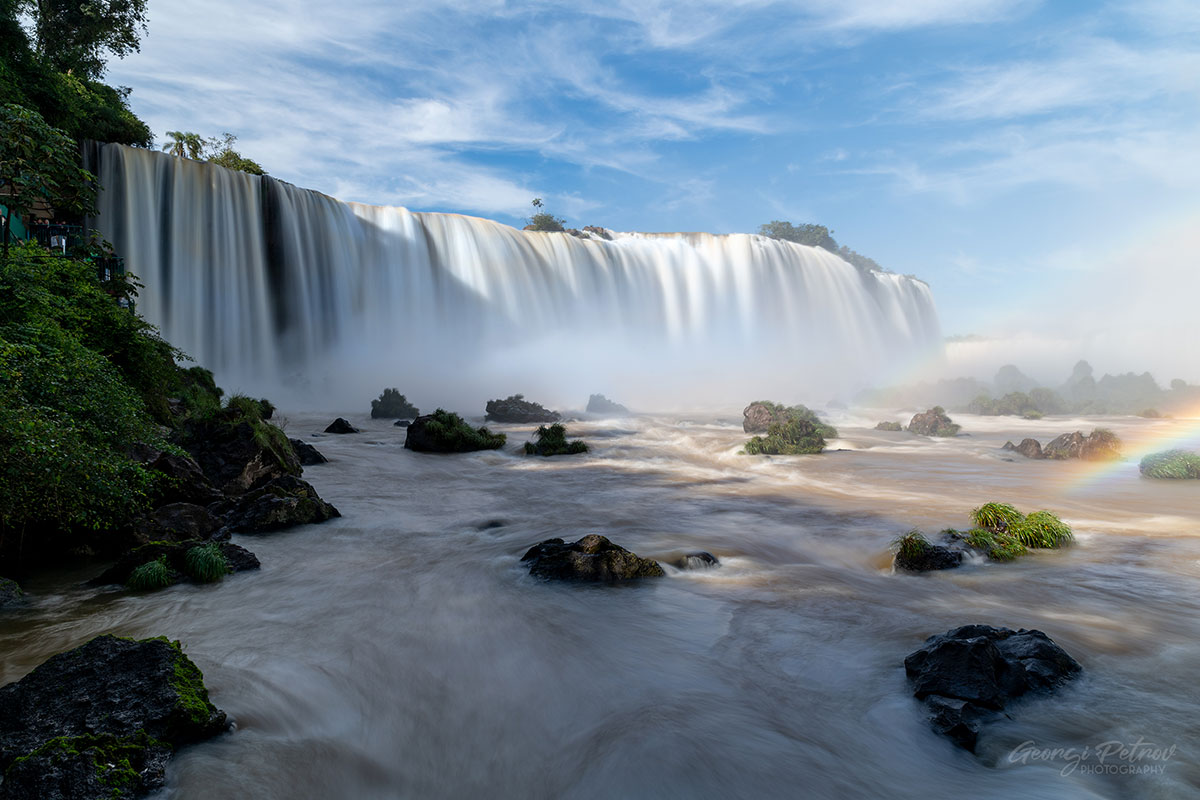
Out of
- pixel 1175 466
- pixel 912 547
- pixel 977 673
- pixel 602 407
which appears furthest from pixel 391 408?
pixel 1175 466

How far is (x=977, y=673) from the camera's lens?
4.55 meters

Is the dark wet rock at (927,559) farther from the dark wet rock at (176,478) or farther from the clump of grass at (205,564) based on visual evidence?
the dark wet rock at (176,478)

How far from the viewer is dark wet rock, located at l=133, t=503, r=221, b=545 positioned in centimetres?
746

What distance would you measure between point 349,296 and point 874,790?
35.1 metres

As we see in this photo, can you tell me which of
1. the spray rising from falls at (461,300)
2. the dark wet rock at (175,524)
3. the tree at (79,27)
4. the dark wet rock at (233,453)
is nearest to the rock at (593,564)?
the dark wet rock at (175,524)

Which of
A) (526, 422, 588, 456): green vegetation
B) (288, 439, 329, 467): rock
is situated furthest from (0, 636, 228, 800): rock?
(526, 422, 588, 456): green vegetation

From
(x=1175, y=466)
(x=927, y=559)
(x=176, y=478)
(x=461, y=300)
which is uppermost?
(x=461, y=300)

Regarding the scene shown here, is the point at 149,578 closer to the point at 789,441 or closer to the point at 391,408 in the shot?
the point at 789,441

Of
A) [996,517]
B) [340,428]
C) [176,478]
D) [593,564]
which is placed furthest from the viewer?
[340,428]

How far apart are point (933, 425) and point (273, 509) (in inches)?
970

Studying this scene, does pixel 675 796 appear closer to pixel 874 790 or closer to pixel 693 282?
pixel 874 790

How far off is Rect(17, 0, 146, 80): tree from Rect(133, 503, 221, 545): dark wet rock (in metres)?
33.4

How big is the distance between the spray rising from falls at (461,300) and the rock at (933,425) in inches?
729

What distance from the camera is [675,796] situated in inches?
149
